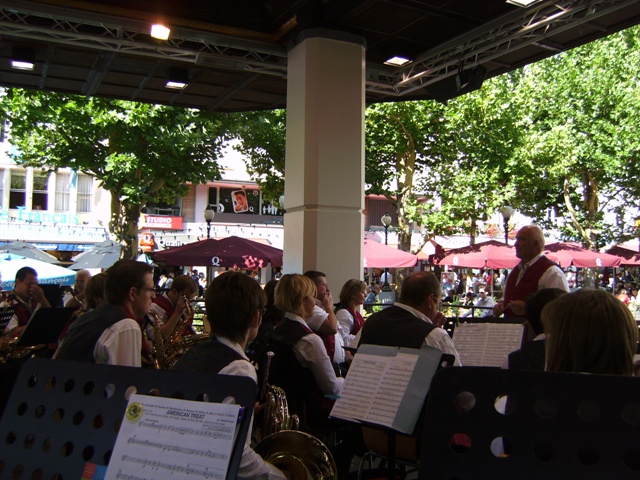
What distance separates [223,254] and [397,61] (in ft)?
14.5

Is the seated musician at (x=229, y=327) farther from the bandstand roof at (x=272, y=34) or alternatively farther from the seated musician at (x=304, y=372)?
the bandstand roof at (x=272, y=34)

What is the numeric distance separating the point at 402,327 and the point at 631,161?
24.5 meters

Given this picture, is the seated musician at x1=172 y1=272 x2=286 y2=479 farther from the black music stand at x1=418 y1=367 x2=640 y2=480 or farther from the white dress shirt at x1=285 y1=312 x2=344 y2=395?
the white dress shirt at x1=285 y1=312 x2=344 y2=395

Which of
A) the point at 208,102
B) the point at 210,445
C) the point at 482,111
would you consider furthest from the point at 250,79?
the point at 482,111

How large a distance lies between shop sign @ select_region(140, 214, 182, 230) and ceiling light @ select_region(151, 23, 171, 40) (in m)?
25.8

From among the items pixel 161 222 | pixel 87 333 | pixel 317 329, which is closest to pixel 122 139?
pixel 317 329

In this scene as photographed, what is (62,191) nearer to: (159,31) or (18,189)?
(18,189)

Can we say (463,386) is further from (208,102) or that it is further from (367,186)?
(367,186)

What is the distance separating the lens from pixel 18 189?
30.6 m

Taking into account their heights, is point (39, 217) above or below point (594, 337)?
above

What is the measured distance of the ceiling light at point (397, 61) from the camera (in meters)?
9.73

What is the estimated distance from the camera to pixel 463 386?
5.03ft

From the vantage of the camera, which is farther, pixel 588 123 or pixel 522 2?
pixel 588 123

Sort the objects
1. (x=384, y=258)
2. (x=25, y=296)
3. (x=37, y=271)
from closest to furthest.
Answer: (x=25, y=296), (x=37, y=271), (x=384, y=258)
